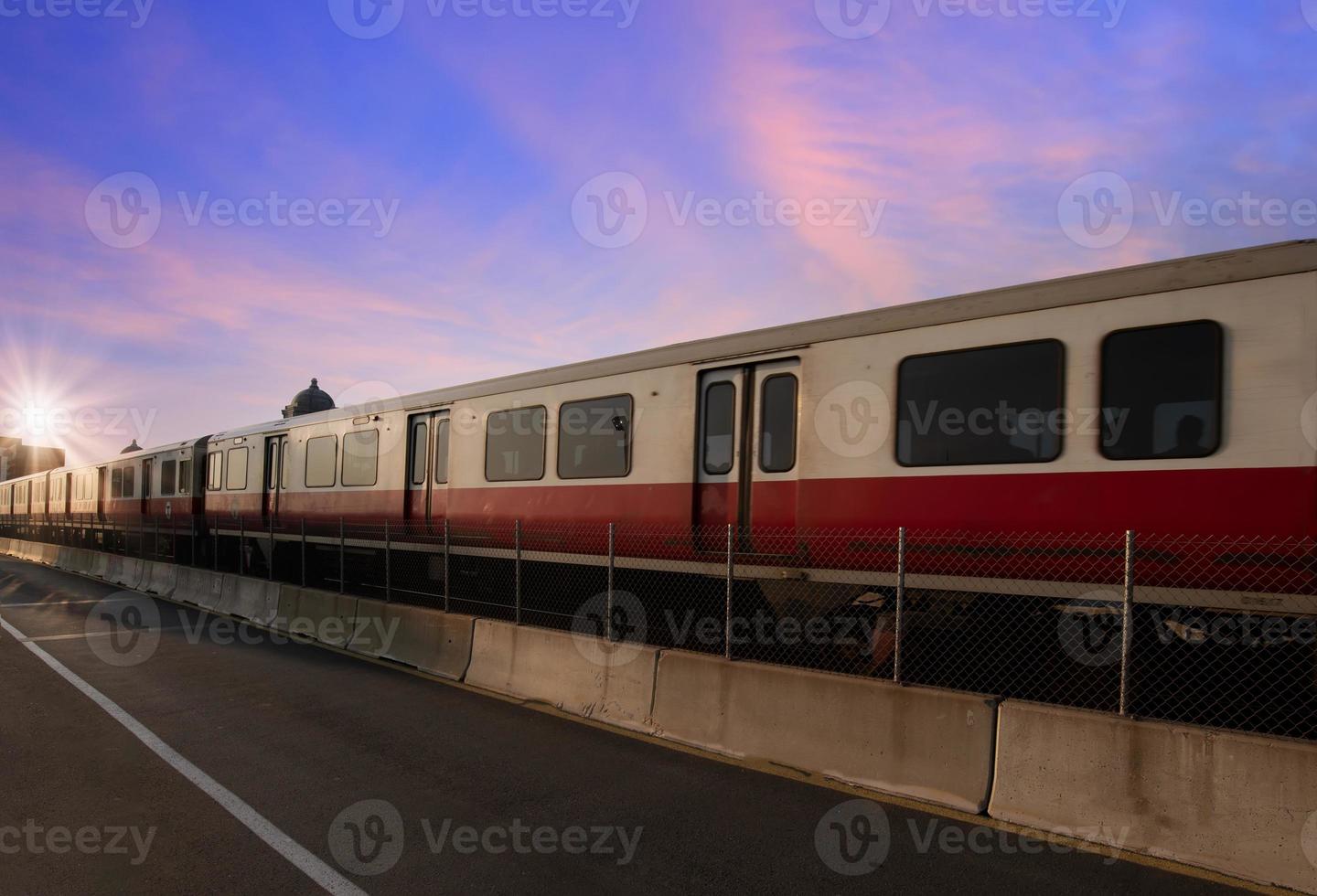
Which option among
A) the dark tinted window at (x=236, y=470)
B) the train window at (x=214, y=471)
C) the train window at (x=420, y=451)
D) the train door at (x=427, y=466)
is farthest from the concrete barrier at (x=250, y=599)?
the train window at (x=214, y=471)

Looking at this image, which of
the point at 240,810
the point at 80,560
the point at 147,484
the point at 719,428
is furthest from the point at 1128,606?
the point at 147,484

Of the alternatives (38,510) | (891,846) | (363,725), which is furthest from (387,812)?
(38,510)

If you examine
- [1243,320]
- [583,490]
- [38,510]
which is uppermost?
[1243,320]

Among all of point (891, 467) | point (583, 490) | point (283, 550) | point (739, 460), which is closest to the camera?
point (891, 467)

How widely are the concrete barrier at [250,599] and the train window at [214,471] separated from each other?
861cm

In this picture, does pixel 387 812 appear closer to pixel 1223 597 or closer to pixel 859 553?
pixel 859 553

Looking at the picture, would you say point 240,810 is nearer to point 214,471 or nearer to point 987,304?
point 987,304

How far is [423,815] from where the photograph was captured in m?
4.91

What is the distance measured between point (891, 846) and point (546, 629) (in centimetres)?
447

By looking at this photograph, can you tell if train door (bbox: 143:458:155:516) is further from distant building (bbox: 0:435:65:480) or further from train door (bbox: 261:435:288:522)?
distant building (bbox: 0:435:65:480)

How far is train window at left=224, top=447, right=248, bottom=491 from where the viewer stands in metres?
21.0

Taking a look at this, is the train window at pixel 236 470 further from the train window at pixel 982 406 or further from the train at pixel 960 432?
the train window at pixel 982 406

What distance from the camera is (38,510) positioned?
4691 cm

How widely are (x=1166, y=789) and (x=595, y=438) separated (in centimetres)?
763
